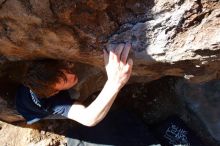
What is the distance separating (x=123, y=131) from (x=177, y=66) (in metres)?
0.78

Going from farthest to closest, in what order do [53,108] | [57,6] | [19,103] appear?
[19,103] < [53,108] < [57,6]

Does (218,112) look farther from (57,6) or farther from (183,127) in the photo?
(57,6)

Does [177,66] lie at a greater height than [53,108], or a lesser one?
greater

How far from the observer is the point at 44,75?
1544 mm

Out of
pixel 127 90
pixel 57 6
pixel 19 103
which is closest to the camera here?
pixel 57 6

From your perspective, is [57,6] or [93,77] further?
[93,77]

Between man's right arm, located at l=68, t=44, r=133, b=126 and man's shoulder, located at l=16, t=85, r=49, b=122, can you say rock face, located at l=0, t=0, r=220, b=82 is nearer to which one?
Result: man's right arm, located at l=68, t=44, r=133, b=126

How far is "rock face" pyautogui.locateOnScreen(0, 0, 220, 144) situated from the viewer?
1257mm

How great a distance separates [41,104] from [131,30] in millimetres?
578

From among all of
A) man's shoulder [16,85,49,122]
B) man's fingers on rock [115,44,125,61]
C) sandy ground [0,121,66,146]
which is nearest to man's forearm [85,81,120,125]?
man's fingers on rock [115,44,125,61]

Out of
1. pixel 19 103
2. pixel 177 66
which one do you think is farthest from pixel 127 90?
pixel 177 66

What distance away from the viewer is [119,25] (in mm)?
1359

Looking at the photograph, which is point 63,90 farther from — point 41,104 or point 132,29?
point 132,29

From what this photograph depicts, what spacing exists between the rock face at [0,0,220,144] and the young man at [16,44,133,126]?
0.25 ft
